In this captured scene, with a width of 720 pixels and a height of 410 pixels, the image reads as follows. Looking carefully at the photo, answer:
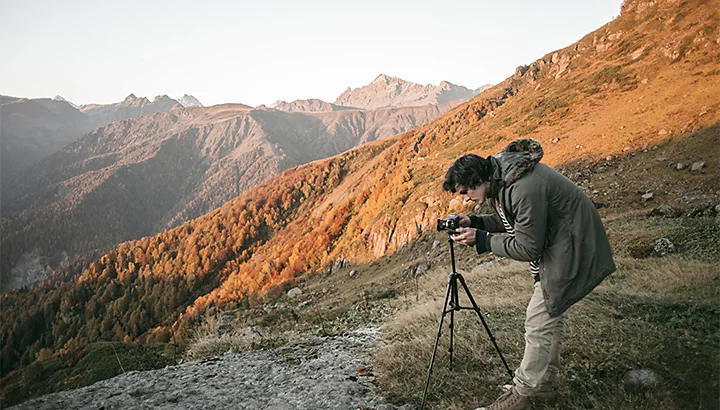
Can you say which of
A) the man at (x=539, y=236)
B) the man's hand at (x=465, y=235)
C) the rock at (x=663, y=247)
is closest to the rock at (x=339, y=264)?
the rock at (x=663, y=247)

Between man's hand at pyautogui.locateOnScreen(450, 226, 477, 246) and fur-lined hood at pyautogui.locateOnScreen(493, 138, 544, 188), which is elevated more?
fur-lined hood at pyautogui.locateOnScreen(493, 138, 544, 188)

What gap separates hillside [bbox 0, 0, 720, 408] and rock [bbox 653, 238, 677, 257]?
1018 millimetres

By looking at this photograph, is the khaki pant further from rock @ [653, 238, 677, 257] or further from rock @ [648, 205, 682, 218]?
rock @ [648, 205, 682, 218]

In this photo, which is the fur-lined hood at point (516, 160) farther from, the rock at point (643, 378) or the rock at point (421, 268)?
the rock at point (421, 268)

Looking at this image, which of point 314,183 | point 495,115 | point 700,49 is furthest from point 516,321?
point 314,183

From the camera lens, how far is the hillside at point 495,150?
19016mm

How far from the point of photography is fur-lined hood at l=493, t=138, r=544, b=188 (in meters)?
3.18

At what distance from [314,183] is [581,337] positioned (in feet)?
315

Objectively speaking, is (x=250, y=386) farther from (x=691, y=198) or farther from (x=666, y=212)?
(x=691, y=198)

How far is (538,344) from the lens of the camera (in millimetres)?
3490

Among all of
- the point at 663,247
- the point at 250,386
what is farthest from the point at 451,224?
the point at 663,247

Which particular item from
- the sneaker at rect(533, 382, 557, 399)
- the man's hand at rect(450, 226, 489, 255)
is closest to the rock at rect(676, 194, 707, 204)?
the sneaker at rect(533, 382, 557, 399)

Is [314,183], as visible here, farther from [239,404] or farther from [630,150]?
[239,404]

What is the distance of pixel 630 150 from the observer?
A: 20.8 metres
